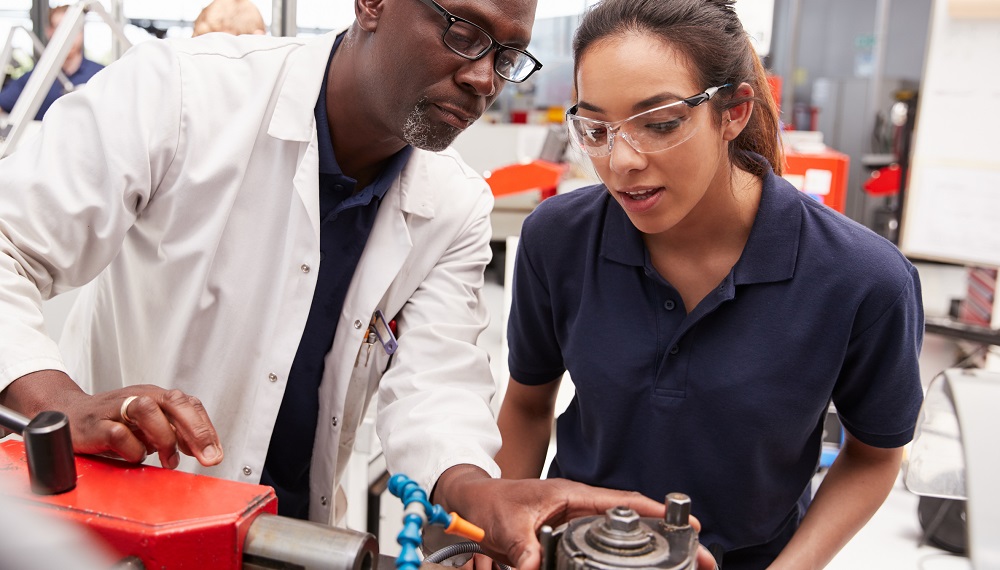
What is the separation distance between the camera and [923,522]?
1.94 m

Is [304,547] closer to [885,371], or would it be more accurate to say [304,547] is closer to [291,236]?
[291,236]

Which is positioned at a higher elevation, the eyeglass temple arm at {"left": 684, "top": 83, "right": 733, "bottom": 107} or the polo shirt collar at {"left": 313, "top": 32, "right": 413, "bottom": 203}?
the eyeglass temple arm at {"left": 684, "top": 83, "right": 733, "bottom": 107}

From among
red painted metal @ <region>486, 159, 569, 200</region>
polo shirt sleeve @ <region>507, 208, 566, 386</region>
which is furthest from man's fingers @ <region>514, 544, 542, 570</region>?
red painted metal @ <region>486, 159, 569, 200</region>

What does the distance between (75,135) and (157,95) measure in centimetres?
12

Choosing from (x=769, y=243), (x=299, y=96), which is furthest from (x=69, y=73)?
(x=769, y=243)

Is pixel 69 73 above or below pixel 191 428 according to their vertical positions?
above

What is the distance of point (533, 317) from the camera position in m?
1.34

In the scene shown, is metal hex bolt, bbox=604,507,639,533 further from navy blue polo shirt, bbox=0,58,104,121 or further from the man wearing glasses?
navy blue polo shirt, bbox=0,58,104,121

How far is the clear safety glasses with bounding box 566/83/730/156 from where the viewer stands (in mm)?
1052

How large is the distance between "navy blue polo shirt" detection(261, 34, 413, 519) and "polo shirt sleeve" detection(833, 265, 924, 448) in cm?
77

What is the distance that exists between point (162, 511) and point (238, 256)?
600mm

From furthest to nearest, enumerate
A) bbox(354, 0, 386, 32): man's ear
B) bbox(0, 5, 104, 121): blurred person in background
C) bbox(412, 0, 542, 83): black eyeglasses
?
bbox(0, 5, 104, 121): blurred person in background
bbox(354, 0, 386, 32): man's ear
bbox(412, 0, 542, 83): black eyeglasses

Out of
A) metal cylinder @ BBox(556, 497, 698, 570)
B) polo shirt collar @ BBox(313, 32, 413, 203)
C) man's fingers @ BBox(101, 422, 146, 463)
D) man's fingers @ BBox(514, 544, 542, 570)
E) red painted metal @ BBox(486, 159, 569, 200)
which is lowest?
man's fingers @ BBox(514, 544, 542, 570)

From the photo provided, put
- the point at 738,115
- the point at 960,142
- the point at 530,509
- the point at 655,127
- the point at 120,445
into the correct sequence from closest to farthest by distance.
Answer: the point at 120,445, the point at 530,509, the point at 655,127, the point at 738,115, the point at 960,142
